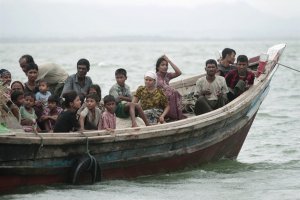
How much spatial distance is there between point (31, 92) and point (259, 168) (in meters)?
3.42

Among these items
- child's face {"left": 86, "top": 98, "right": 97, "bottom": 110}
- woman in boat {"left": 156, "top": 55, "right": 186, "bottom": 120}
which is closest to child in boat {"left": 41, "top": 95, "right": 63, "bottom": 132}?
child's face {"left": 86, "top": 98, "right": 97, "bottom": 110}

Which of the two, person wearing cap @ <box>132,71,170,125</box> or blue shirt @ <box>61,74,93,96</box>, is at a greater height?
blue shirt @ <box>61,74,93,96</box>

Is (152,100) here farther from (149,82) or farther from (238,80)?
(238,80)

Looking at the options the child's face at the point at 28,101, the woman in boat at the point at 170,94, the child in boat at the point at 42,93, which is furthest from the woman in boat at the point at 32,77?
the woman in boat at the point at 170,94

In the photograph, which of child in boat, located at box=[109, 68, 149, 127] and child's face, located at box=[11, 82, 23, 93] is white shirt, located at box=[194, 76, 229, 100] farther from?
child's face, located at box=[11, 82, 23, 93]

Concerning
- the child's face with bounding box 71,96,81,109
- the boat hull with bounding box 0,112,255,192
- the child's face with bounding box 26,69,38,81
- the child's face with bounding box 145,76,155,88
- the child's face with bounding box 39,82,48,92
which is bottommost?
the boat hull with bounding box 0,112,255,192

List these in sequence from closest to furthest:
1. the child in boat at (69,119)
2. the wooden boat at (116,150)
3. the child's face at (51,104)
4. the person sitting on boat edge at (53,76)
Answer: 1. the wooden boat at (116,150)
2. the child in boat at (69,119)
3. the child's face at (51,104)
4. the person sitting on boat edge at (53,76)

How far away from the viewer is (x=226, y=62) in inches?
448

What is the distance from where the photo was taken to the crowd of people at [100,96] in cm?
869

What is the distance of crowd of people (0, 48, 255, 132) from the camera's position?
869cm

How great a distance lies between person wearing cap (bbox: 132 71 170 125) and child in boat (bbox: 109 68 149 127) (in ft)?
0.63

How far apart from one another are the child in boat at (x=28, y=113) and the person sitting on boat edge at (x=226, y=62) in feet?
11.3

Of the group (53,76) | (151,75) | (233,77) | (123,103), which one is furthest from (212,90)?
(53,76)

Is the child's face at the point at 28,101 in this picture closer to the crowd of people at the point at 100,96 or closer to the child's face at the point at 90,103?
the crowd of people at the point at 100,96
